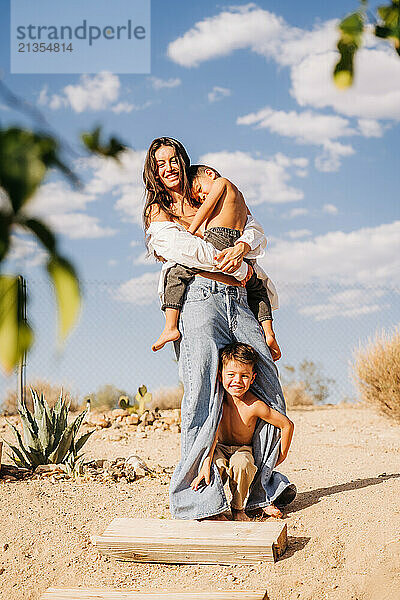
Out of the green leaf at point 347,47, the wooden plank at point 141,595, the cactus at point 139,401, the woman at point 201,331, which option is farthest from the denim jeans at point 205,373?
the cactus at point 139,401

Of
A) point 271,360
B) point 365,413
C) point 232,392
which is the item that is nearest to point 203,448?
point 232,392

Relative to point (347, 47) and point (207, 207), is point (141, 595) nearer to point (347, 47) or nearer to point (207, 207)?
point (207, 207)

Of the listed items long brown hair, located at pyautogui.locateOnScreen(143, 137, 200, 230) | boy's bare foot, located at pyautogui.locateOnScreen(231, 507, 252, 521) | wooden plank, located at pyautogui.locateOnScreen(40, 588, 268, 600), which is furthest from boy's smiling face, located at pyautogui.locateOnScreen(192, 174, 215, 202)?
wooden plank, located at pyautogui.locateOnScreen(40, 588, 268, 600)

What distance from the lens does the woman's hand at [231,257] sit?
3.28 meters

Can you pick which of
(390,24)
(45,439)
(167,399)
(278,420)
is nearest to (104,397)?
(167,399)

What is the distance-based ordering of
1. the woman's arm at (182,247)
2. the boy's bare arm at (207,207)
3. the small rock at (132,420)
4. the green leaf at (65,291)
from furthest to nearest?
the small rock at (132,420) → the boy's bare arm at (207,207) → the woman's arm at (182,247) → the green leaf at (65,291)

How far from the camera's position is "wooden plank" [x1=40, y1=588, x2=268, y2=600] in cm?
263

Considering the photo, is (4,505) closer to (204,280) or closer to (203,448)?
(203,448)

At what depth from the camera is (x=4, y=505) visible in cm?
418

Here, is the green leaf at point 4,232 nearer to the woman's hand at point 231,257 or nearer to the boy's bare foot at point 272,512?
the woman's hand at point 231,257

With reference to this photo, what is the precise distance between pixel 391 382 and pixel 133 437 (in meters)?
3.24

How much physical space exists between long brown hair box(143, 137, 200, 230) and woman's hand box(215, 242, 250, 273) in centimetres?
34

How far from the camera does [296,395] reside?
10727 mm

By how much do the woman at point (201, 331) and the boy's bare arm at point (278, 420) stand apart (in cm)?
5
